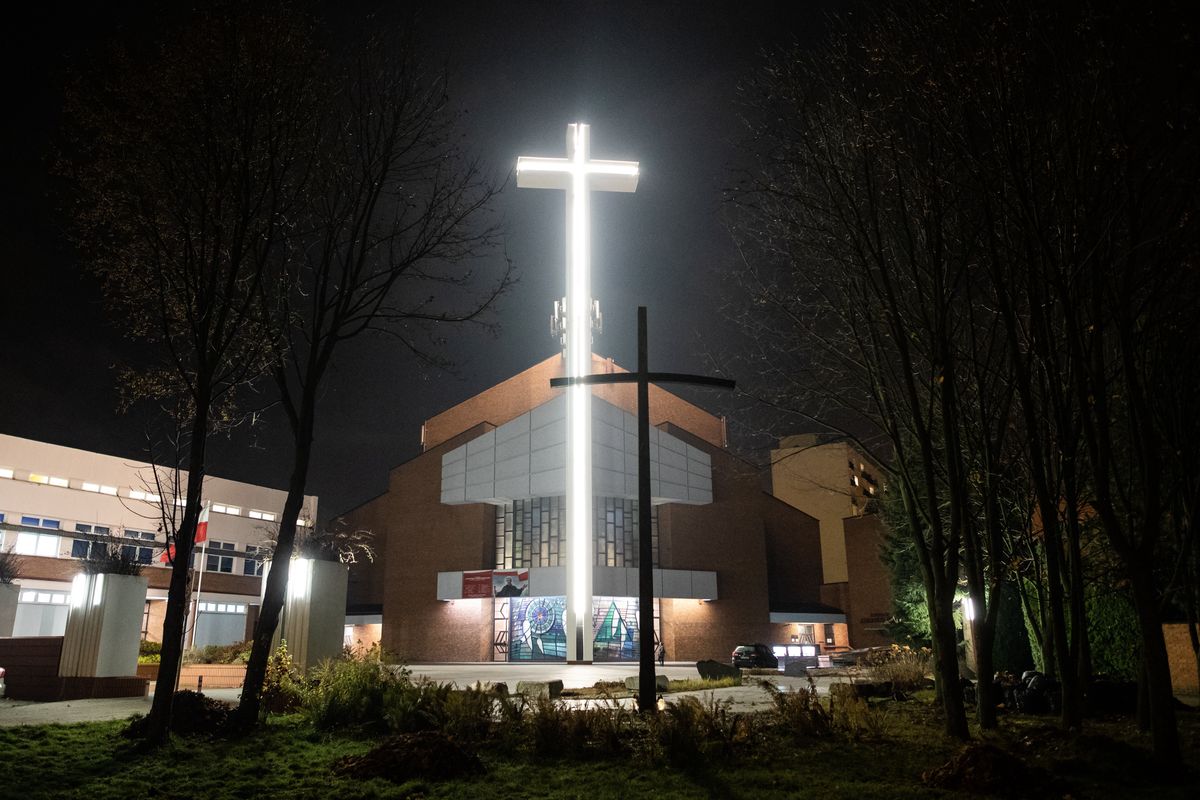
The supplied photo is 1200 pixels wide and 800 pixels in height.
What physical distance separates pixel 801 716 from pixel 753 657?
31071mm

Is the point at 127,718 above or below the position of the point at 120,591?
below

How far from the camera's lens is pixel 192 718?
35.3ft

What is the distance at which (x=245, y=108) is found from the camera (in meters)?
10.9

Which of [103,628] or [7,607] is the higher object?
[7,607]

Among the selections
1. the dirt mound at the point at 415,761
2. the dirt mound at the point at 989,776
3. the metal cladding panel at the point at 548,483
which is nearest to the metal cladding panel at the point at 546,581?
the metal cladding panel at the point at 548,483

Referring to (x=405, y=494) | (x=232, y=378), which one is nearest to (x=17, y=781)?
(x=232, y=378)

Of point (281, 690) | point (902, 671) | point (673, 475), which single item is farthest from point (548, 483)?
point (281, 690)

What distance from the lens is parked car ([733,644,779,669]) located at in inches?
1558

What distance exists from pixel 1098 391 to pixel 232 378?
37.3 feet

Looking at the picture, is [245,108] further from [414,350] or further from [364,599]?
[364,599]

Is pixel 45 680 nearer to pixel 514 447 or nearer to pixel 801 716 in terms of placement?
pixel 801 716

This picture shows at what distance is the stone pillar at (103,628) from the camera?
55.3 ft

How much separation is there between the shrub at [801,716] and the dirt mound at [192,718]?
711 centimetres

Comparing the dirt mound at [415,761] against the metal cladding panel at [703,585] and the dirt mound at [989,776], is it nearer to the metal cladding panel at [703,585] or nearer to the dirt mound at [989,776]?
the dirt mound at [989,776]
